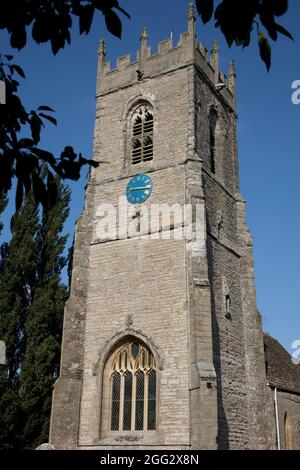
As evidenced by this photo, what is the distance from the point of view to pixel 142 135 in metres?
20.2

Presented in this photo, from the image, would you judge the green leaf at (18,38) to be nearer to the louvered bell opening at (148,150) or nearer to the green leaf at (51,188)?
the green leaf at (51,188)

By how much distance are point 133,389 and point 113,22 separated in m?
14.3

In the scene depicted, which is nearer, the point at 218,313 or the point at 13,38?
the point at 13,38

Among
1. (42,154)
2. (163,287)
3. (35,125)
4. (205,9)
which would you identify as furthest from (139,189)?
(205,9)

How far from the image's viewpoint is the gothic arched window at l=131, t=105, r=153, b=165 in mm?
19812

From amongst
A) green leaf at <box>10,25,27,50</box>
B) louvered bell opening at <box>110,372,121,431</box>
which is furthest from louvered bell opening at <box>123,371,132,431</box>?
green leaf at <box>10,25,27,50</box>

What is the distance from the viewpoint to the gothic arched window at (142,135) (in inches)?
780

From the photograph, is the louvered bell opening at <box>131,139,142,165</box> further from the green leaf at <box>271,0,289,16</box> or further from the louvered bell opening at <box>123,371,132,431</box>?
the green leaf at <box>271,0,289,16</box>

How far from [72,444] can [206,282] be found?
6622 millimetres

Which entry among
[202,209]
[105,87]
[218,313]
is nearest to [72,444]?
[218,313]

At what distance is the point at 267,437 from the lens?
17203 mm
